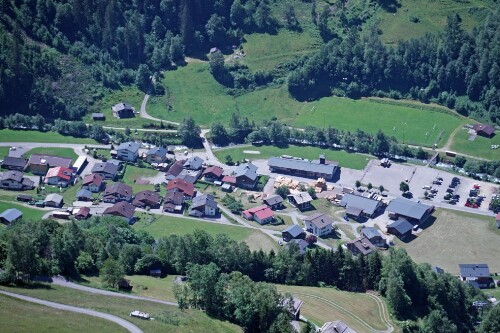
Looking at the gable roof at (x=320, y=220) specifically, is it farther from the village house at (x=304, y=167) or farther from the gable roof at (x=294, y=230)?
the village house at (x=304, y=167)

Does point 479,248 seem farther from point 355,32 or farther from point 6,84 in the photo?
point 6,84

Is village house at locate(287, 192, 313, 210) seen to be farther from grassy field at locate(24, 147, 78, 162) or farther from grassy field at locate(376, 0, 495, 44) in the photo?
grassy field at locate(376, 0, 495, 44)

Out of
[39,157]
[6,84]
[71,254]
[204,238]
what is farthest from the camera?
[6,84]

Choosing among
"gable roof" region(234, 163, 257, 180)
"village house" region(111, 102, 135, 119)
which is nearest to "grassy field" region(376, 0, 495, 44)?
"gable roof" region(234, 163, 257, 180)

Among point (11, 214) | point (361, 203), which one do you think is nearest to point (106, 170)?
point (11, 214)

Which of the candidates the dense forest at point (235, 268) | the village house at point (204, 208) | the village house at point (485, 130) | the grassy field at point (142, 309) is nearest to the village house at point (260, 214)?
the village house at point (204, 208)

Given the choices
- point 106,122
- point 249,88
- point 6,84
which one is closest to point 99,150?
point 106,122
